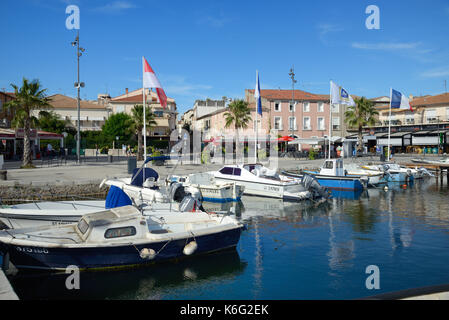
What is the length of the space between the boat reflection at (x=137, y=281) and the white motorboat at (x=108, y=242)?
0.27 meters

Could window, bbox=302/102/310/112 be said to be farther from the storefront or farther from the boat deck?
the storefront

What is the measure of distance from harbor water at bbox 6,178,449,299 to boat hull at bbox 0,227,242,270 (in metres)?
0.26

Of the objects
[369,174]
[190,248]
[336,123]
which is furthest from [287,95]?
[190,248]

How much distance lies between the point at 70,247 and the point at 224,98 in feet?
257

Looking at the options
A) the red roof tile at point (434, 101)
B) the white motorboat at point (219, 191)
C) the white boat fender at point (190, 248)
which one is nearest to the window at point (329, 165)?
the white motorboat at point (219, 191)

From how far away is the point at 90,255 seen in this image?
1035cm

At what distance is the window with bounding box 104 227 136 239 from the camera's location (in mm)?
10508

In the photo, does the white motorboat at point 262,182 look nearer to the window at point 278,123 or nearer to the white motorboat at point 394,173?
the white motorboat at point 394,173

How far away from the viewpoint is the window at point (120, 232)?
34.5ft

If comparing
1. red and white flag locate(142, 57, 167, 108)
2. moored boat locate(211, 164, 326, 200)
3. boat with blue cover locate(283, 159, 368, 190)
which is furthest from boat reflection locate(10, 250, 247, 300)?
boat with blue cover locate(283, 159, 368, 190)

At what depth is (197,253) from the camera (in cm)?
1178

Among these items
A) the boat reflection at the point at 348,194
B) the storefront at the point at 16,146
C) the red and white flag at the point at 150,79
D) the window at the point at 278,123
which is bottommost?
the boat reflection at the point at 348,194

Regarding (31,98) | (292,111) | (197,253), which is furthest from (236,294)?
(292,111)

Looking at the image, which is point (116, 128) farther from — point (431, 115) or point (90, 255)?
point (90, 255)
